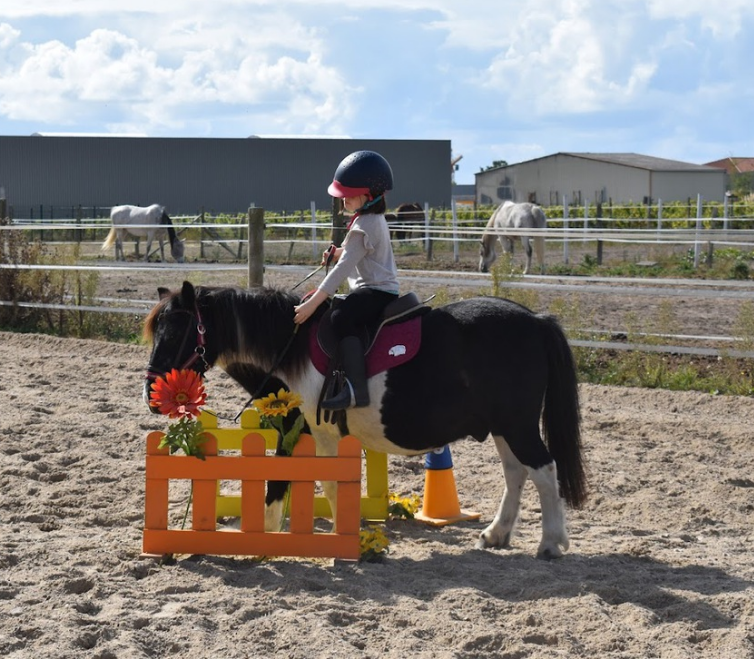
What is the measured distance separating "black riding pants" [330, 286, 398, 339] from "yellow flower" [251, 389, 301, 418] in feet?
1.13

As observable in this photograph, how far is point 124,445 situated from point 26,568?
2378mm

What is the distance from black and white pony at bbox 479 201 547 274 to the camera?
1867 centimetres

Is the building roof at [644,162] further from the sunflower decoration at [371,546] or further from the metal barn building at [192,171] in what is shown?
the sunflower decoration at [371,546]

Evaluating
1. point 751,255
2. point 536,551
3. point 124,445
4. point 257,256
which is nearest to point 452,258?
point 751,255

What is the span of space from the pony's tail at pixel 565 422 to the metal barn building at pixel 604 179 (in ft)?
139

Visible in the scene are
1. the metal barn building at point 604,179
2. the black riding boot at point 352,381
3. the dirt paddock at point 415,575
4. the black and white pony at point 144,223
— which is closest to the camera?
the dirt paddock at point 415,575

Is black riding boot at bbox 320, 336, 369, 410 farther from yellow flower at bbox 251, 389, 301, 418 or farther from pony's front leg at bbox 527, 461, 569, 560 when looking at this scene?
pony's front leg at bbox 527, 461, 569, 560

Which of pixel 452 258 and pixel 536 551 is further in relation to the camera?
pixel 452 258

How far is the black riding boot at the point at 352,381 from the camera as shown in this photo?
177 inches

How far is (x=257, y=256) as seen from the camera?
32.2 ft

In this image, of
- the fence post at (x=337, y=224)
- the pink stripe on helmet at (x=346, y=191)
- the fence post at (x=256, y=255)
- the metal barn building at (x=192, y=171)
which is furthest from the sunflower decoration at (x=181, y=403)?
the metal barn building at (x=192, y=171)

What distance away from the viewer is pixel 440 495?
17.5 ft

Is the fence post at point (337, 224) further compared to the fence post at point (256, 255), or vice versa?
the fence post at point (337, 224)

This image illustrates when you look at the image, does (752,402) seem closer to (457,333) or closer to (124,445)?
(457,333)
